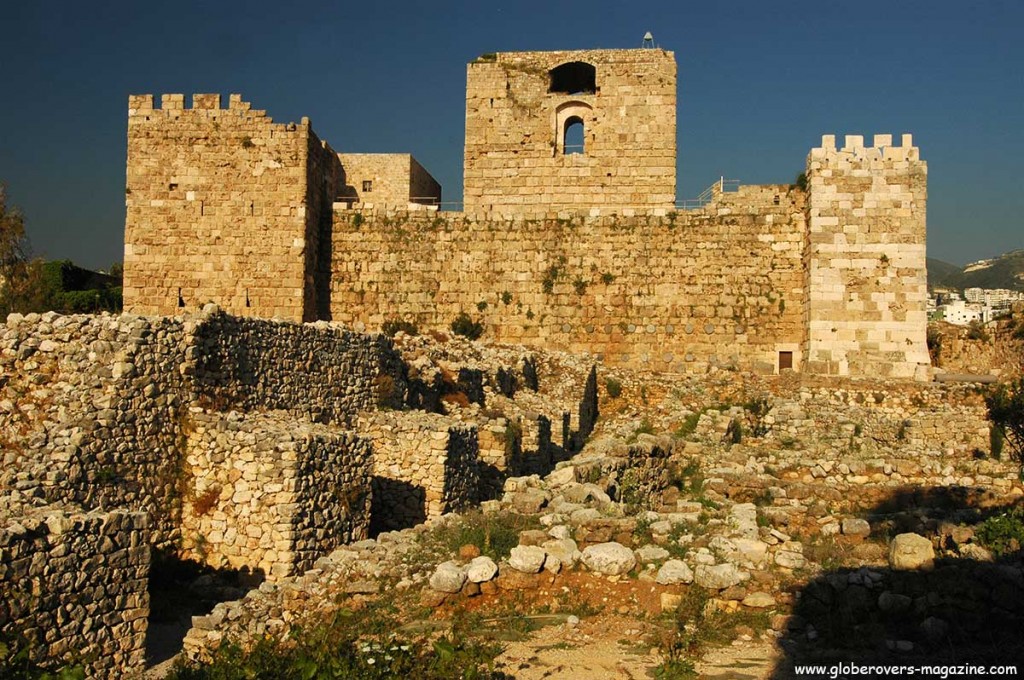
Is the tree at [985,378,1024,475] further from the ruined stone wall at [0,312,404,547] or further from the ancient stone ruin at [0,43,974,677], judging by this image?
the ruined stone wall at [0,312,404,547]

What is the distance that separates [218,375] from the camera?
10023 millimetres

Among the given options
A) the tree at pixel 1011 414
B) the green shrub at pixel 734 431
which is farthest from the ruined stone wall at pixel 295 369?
the tree at pixel 1011 414

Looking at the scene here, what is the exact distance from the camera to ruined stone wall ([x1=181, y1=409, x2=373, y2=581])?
8797 millimetres

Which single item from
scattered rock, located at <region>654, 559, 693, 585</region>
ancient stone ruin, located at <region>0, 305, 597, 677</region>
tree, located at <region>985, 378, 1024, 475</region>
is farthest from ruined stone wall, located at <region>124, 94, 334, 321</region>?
scattered rock, located at <region>654, 559, 693, 585</region>

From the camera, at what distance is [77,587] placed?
21.9ft

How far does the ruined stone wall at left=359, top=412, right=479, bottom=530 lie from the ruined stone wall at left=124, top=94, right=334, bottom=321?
1085 cm

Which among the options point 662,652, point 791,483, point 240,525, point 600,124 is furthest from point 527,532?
point 600,124

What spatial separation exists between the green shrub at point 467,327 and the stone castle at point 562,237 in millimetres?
250

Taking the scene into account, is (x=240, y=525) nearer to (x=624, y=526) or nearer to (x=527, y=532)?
(x=527, y=532)

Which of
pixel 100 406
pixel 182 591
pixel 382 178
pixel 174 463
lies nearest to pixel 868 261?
pixel 382 178

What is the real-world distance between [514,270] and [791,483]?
1043 cm

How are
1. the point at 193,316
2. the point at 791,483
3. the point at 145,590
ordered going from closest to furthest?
the point at 145,590 < the point at 193,316 < the point at 791,483

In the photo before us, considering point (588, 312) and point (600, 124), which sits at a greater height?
point (600, 124)

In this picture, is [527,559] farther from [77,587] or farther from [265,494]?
[77,587]
